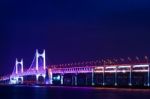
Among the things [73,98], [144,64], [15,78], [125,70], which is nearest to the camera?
[73,98]

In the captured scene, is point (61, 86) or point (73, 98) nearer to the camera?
point (73, 98)

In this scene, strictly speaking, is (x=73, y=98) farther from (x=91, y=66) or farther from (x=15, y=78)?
(x=15, y=78)

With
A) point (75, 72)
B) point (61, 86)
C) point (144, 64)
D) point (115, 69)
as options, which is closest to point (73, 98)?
point (144, 64)

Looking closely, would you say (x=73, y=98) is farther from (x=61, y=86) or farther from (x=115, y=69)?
(x=61, y=86)

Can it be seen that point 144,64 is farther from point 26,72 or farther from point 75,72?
point 26,72

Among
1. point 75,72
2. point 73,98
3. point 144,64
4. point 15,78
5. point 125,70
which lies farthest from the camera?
point 15,78

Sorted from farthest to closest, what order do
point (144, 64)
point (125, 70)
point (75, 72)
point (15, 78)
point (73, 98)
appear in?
point (15, 78) → point (75, 72) → point (125, 70) → point (144, 64) → point (73, 98)

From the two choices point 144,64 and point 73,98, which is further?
point 144,64

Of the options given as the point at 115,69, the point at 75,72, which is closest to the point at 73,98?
the point at 115,69
